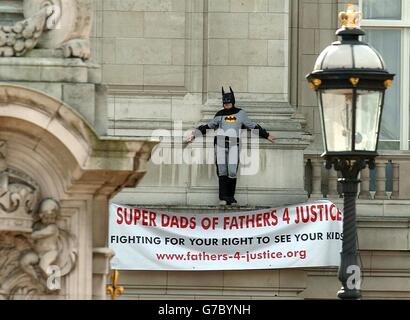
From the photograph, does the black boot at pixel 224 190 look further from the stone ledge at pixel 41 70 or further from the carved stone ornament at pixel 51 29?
the stone ledge at pixel 41 70

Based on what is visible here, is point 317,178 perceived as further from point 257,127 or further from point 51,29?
point 51,29

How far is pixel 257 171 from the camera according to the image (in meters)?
35.9

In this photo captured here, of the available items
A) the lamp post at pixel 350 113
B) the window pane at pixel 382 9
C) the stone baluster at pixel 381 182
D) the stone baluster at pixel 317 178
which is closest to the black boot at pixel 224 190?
the stone baluster at pixel 317 178

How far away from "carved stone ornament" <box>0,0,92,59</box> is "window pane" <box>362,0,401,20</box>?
16.8 meters

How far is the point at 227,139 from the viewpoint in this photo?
116 feet

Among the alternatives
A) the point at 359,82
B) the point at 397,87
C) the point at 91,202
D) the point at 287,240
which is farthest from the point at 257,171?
the point at 91,202

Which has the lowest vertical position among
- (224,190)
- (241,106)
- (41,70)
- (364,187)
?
(41,70)

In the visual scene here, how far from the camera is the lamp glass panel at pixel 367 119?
24.3 m

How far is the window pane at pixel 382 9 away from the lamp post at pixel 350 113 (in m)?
13.8

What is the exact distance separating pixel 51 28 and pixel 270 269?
14.4 metres

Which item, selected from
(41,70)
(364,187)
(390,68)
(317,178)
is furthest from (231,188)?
(41,70)

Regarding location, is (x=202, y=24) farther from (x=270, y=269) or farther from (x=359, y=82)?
(x=359, y=82)

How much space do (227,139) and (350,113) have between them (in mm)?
11184

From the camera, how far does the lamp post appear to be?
79.7 ft
